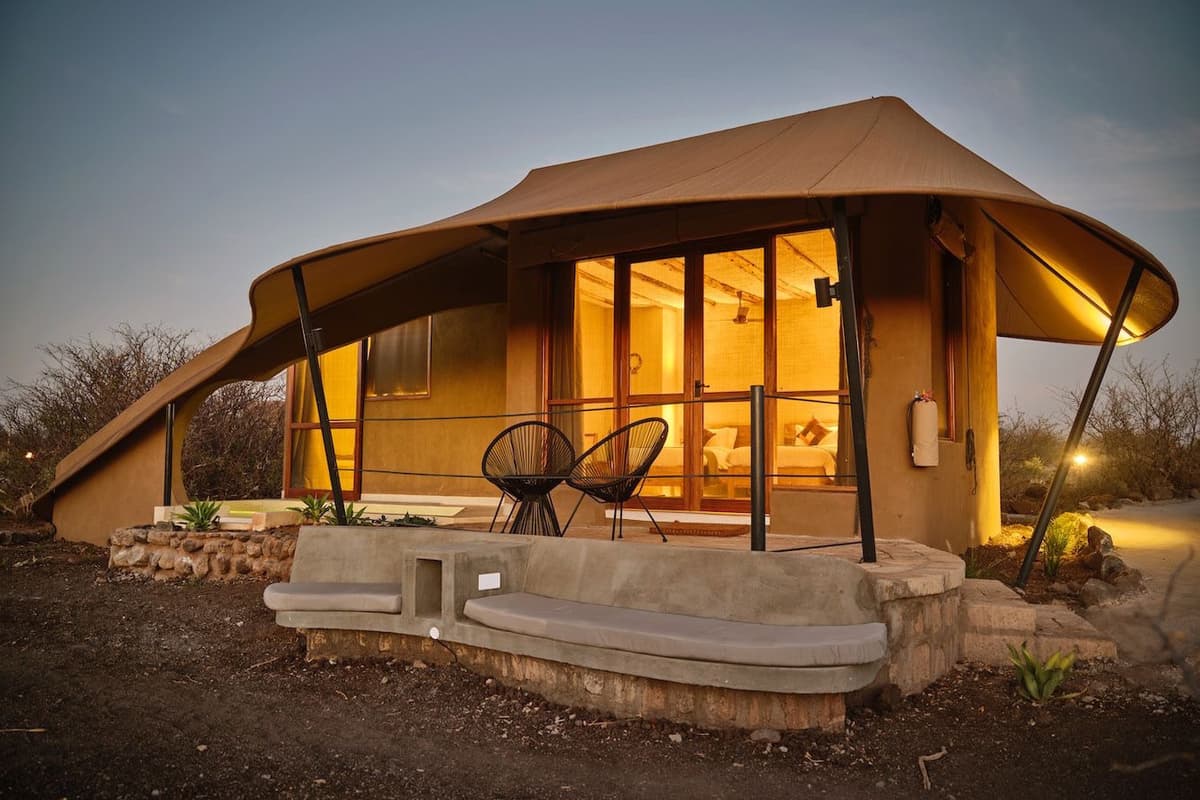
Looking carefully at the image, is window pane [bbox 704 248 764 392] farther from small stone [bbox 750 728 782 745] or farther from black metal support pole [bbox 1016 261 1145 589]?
small stone [bbox 750 728 782 745]

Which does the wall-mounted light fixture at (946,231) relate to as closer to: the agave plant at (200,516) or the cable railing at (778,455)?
the cable railing at (778,455)

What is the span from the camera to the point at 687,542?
490cm

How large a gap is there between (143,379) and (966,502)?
10.9 m

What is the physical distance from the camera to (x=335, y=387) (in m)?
9.48

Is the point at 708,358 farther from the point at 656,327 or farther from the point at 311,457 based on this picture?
the point at 311,457

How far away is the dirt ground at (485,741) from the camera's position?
2787 mm

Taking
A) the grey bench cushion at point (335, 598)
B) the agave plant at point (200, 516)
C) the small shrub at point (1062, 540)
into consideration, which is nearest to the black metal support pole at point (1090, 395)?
the small shrub at point (1062, 540)

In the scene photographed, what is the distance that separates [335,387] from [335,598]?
567 cm

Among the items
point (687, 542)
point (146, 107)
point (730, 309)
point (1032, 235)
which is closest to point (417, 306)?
point (730, 309)

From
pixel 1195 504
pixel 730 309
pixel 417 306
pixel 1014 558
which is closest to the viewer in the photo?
pixel 730 309

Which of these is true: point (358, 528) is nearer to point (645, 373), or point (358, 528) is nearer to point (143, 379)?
point (645, 373)

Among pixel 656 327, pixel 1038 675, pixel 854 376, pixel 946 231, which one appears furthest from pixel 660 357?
pixel 1038 675

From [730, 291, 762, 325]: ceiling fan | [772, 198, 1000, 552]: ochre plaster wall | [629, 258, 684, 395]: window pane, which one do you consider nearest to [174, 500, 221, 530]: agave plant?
[629, 258, 684, 395]: window pane

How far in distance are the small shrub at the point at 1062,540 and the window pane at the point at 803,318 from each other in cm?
196
